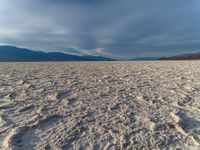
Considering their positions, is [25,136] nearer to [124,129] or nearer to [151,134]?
[124,129]

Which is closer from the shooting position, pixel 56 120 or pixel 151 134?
pixel 151 134

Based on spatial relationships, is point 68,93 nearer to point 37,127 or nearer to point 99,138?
point 37,127

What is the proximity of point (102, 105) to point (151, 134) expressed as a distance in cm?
217

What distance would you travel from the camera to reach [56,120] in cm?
475

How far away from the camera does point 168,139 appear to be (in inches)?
151

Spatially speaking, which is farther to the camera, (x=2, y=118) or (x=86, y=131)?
(x=2, y=118)

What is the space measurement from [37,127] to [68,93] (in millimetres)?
3237

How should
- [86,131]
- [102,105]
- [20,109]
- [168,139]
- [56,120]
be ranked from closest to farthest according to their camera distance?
[168,139]
[86,131]
[56,120]
[20,109]
[102,105]

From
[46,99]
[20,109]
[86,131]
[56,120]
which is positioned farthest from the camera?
[46,99]

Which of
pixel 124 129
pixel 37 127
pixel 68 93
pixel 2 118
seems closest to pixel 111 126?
pixel 124 129

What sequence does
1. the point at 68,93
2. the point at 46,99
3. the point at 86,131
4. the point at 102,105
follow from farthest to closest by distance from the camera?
1. the point at 68,93
2. the point at 46,99
3. the point at 102,105
4. the point at 86,131

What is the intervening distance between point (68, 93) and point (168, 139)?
14.7 ft

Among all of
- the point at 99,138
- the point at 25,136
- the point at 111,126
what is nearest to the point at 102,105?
the point at 111,126

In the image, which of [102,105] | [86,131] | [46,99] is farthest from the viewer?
[46,99]
